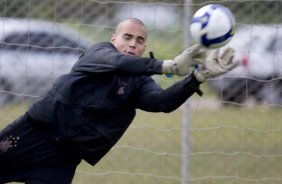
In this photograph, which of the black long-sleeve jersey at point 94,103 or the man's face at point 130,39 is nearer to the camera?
the black long-sleeve jersey at point 94,103

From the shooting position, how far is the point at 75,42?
6.03 metres

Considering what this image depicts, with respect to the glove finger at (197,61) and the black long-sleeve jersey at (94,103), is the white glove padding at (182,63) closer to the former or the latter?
the glove finger at (197,61)

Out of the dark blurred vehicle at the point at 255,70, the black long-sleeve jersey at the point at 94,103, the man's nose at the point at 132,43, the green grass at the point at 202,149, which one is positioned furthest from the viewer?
the green grass at the point at 202,149

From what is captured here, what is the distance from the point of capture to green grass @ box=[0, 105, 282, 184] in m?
5.96

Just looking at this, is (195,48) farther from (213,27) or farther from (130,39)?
(130,39)

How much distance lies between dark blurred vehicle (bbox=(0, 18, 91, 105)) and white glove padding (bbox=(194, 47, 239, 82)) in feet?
7.28

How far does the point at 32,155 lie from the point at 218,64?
132 cm

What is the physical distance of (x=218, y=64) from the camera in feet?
12.5

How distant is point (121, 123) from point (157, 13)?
1.63 meters

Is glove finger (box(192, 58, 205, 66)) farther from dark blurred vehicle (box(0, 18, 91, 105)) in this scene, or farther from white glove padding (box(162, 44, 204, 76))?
dark blurred vehicle (box(0, 18, 91, 105))

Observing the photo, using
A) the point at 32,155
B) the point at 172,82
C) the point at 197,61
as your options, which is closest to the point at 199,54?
the point at 197,61

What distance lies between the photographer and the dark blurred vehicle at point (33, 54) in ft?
19.8

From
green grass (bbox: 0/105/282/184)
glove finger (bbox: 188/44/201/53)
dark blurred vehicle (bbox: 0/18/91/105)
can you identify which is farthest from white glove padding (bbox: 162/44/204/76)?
dark blurred vehicle (bbox: 0/18/91/105)

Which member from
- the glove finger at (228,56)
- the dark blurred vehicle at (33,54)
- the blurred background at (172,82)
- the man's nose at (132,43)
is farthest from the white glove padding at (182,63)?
the dark blurred vehicle at (33,54)
